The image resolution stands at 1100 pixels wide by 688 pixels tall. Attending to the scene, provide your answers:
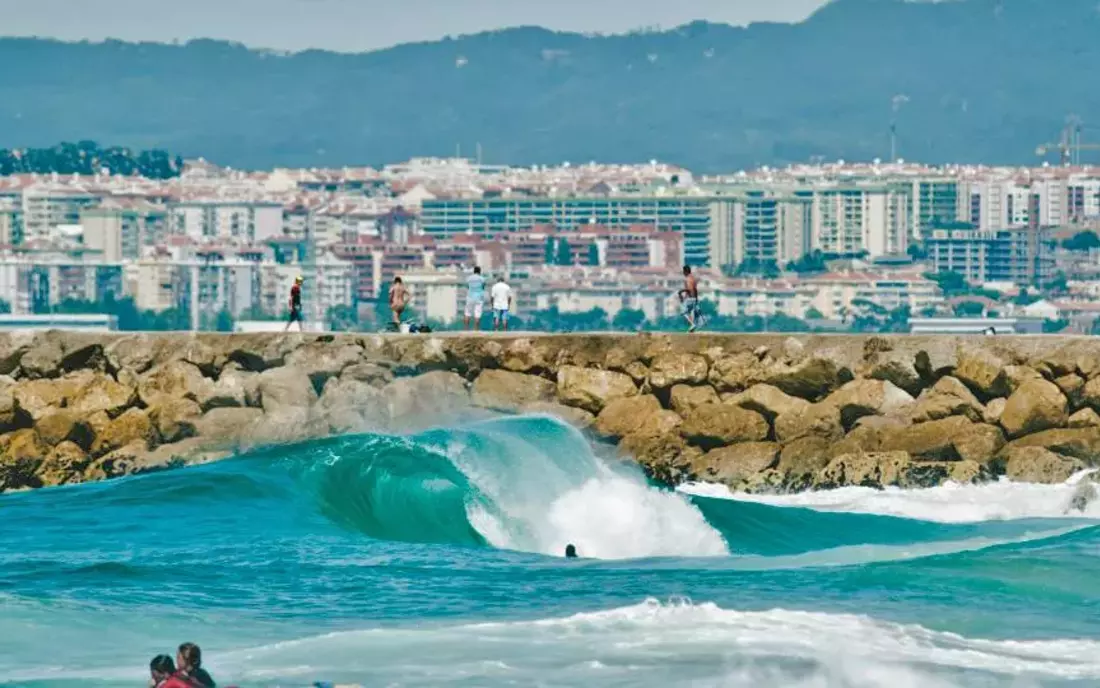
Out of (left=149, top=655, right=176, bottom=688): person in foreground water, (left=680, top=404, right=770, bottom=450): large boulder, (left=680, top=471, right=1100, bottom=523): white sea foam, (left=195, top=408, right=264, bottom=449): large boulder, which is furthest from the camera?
(left=680, top=404, right=770, bottom=450): large boulder

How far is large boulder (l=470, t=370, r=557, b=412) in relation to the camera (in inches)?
754

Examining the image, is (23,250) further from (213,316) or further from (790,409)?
(790,409)

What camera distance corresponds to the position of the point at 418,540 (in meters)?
17.5

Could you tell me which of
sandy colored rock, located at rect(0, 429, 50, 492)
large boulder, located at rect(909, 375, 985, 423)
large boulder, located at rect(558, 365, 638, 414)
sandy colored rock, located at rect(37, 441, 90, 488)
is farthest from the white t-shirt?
sandy colored rock, located at rect(0, 429, 50, 492)

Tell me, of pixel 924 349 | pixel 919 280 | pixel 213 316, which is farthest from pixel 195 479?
pixel 919 280

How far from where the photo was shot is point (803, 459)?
18.9m

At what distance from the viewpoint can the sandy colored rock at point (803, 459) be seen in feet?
61.8

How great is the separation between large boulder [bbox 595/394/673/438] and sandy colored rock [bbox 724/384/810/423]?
1.72ft

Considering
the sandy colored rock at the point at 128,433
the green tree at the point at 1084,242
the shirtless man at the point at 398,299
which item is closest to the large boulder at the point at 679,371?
the shirtless man at the point at 398,299

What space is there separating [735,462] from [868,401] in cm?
97

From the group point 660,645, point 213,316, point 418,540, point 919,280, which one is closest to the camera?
point 660,645

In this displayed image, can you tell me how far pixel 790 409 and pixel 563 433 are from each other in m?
1.51

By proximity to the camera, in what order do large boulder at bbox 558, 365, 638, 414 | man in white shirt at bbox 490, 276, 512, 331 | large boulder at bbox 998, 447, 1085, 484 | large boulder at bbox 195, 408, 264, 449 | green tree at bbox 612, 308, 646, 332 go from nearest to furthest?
large boulder at bbox 998, 447, 1085, 484, large boulder at bbox 195, 408, 264, 449, large boulder at bbox 558, 365, 638, 414, man in white shirt at bbox 490, 276, 512, 331, green tree at bbox 612, 308, 646, 332

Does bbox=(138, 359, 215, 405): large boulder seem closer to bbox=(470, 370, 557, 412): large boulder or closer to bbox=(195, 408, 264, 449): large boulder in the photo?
bbox=(195, 408, 264, 449): large boulder
